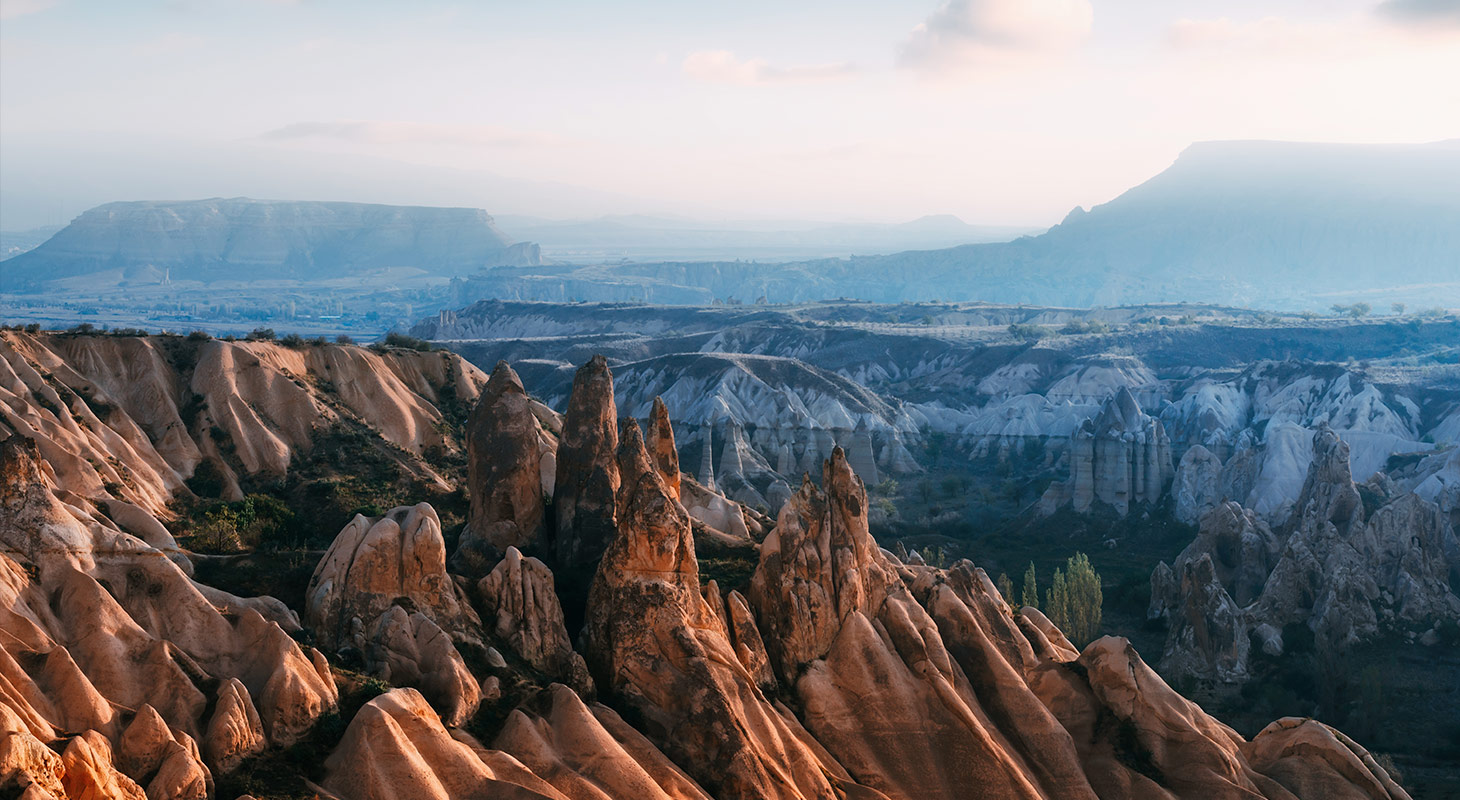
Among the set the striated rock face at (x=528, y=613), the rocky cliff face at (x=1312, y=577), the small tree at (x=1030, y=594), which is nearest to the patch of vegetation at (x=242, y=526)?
the striated rock face at (x=528, y=613)

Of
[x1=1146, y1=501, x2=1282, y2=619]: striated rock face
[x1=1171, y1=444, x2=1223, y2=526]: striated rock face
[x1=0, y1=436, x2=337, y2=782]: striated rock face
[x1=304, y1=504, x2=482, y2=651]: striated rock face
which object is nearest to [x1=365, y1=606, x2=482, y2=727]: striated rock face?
[x1=304, y1=504, x2=482, y2=651]: striated rock face

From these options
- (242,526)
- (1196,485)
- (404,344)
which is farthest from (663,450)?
(1196,485)

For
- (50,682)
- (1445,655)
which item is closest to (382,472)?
(50,682)

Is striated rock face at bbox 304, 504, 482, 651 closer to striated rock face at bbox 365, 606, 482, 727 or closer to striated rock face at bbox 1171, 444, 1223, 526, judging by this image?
striated rock face at bbox 365, 606, 482, 727

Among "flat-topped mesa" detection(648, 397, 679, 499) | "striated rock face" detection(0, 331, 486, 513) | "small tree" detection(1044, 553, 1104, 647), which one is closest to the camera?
"flat-topped mesa" detection(648, 397, 679, 499)

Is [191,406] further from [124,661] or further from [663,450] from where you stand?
[124,661]
